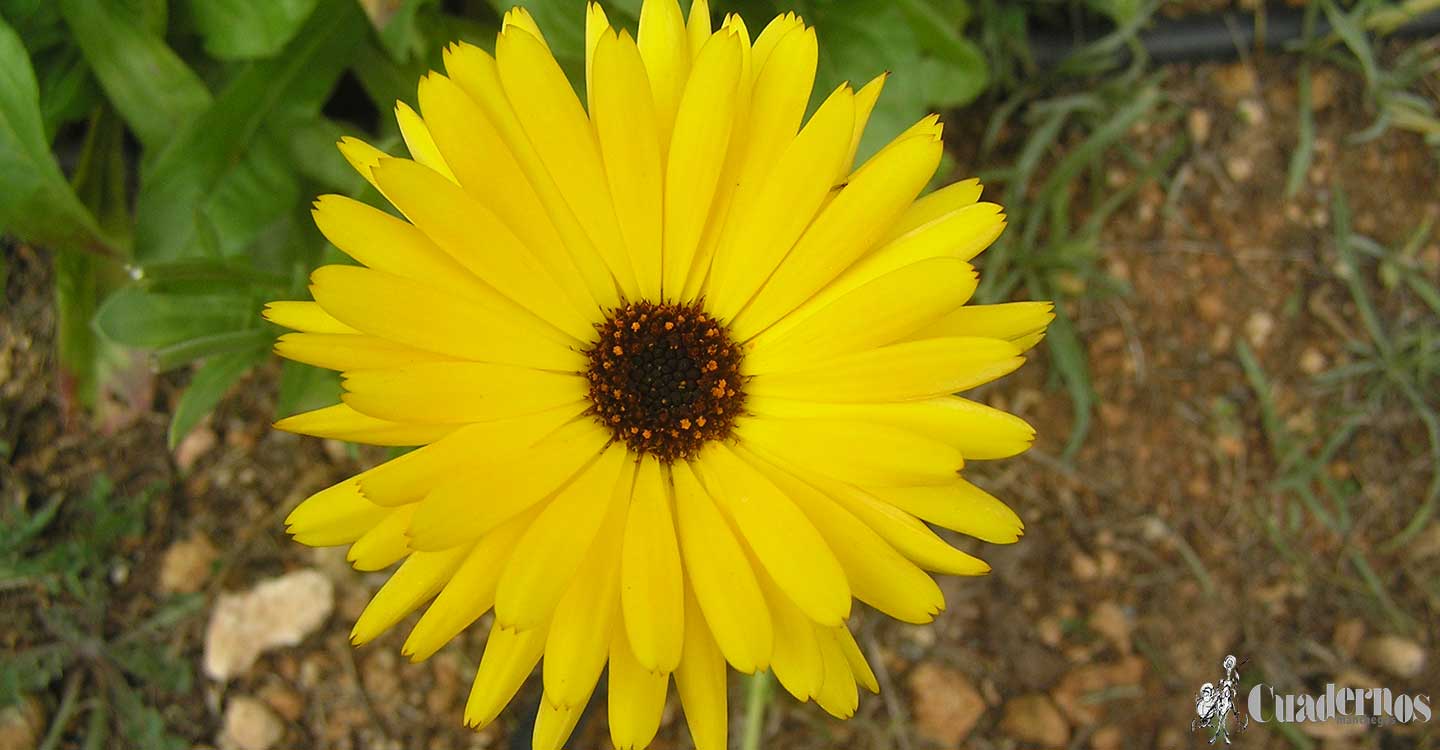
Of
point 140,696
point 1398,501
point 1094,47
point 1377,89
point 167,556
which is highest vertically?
point 1377,89

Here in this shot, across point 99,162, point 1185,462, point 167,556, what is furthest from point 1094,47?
point 167,556

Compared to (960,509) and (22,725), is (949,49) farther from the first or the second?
(22,725)

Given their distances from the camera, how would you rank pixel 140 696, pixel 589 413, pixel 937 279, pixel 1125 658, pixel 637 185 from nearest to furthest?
pixel 937 279 → pixel 637 185 → pixel 589 413 → pixel 140 696 → pixel 1125 658

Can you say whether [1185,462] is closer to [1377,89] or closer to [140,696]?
[1377,89]

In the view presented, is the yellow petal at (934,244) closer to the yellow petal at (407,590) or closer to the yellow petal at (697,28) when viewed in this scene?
the yellow petal at (697,28)

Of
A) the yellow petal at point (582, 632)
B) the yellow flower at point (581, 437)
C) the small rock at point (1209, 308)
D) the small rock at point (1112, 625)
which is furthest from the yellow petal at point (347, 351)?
the small rock at point (1209, 308)
